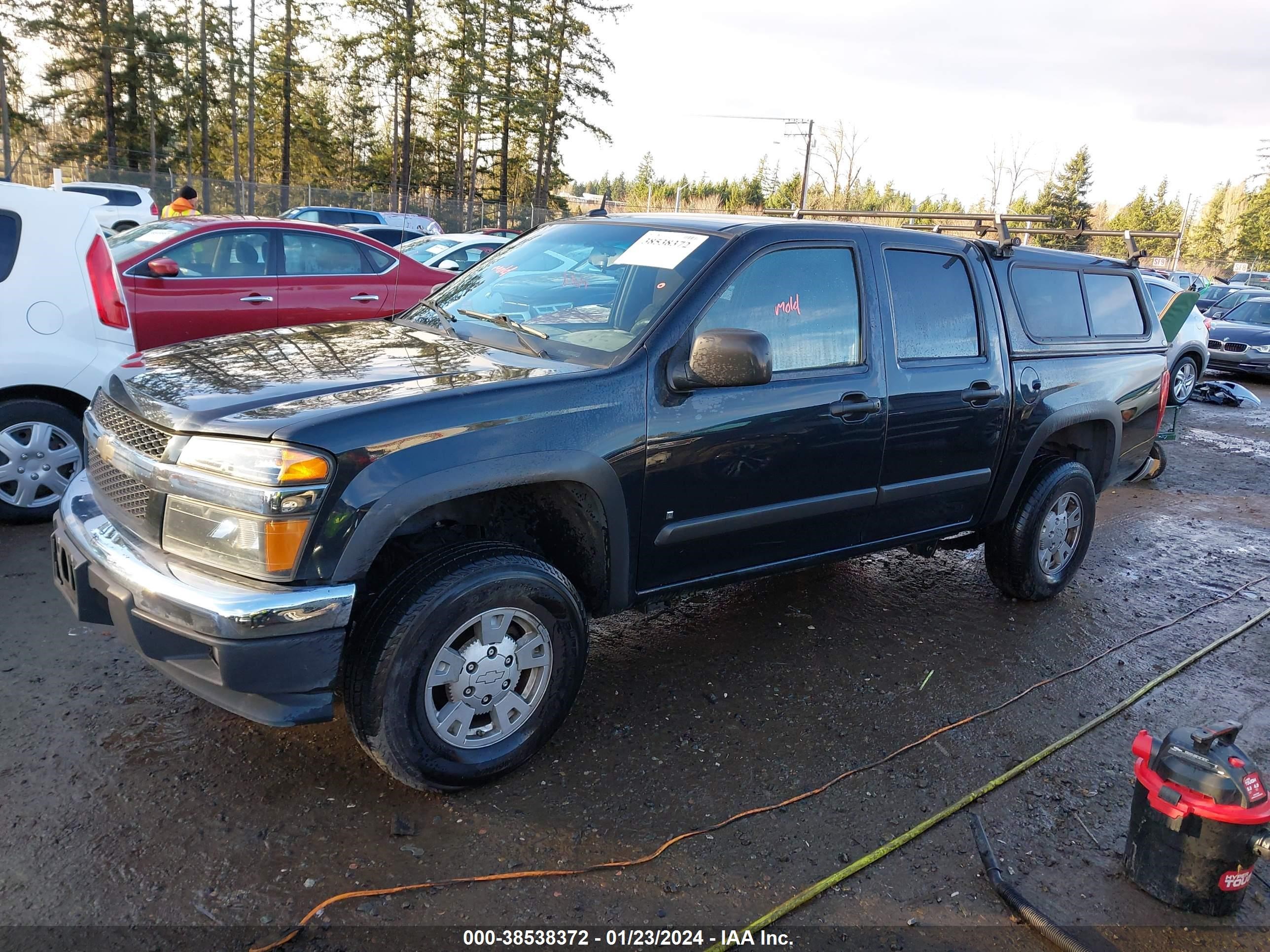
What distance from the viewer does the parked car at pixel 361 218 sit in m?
23.5

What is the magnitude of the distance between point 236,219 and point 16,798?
598 centimetres

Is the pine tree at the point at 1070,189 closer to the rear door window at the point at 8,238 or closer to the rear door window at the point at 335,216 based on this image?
the rear door window at the point at 335,216

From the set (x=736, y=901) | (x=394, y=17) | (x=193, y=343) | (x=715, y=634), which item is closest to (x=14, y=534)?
(x=193, y=343)

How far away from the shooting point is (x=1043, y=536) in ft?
15.9

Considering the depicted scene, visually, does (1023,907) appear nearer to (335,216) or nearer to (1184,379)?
(1184,379)

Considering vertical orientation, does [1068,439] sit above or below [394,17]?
below

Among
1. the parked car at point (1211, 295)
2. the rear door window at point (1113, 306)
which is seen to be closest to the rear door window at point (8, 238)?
the rear door window at point (1113, 306)

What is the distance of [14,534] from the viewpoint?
4828 mm

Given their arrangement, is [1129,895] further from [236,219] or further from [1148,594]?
[236,219]

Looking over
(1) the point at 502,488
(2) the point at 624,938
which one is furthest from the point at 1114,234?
(2) the point at 624,938

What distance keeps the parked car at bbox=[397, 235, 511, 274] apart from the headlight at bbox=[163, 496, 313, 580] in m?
9.45

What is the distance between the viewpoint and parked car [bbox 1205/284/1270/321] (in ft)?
57.2

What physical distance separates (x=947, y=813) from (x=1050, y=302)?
9.42 feet

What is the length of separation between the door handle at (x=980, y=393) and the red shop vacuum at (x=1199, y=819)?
180 cm
